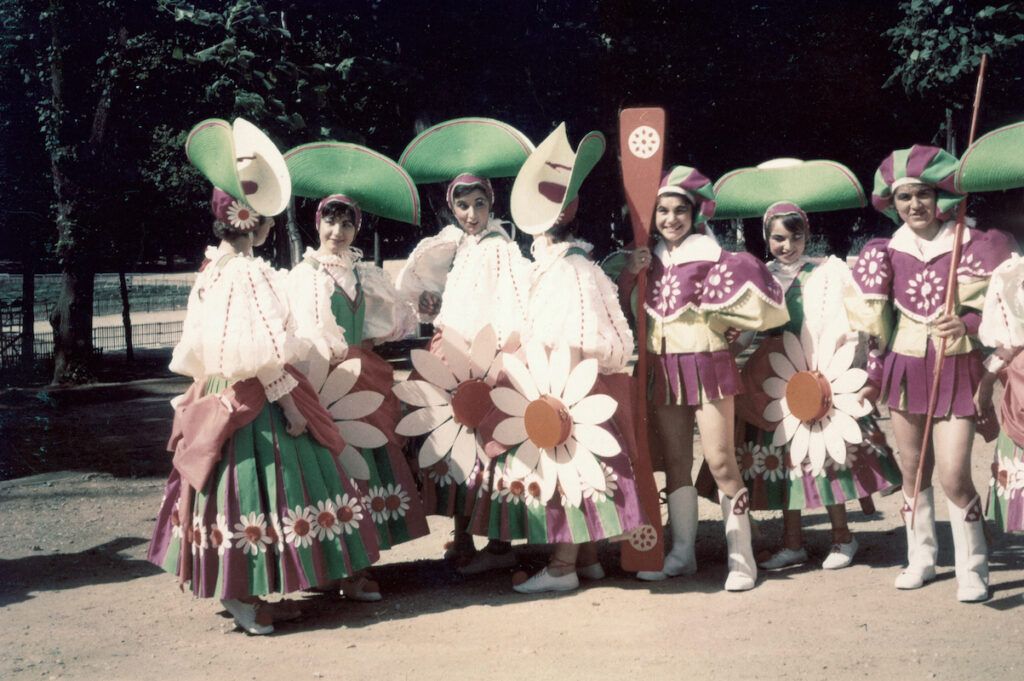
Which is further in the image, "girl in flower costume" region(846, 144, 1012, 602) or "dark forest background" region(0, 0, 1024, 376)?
"dark forest background" region(0, 0, 1024, 376)

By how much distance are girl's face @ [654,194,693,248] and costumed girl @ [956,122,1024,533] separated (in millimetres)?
1157

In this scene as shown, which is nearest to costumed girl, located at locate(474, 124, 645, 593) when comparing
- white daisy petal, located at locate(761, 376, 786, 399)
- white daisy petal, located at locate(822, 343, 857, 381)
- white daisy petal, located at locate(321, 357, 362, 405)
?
white daisy petal, located at locate(321, 357, 362, 405)

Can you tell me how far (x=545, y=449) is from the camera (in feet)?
16.0

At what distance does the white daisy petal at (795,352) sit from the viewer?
517 centimetres

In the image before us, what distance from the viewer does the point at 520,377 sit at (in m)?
4.93

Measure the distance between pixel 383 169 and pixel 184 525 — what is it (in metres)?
1.90

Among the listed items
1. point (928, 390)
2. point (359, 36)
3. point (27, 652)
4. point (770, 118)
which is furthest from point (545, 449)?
point (770, 118)

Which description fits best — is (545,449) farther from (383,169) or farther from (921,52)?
(921,52)

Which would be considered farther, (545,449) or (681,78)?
(681,78)

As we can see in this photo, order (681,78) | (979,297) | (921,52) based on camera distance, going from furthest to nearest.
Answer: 1. (681,78)
2. (921,52)
3. (979,297)

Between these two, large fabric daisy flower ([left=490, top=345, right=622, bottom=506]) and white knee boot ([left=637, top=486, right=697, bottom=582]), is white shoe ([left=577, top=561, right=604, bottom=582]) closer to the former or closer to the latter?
white knee boot ([left=637, top=486, right=697, bottom=582])

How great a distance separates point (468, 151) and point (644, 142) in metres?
0.88

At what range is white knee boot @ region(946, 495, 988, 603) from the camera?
464 centimetres

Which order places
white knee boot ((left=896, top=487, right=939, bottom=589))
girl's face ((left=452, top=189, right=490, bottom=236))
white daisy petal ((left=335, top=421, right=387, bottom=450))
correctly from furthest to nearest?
girl's face ((left=452, top=189, right=490, bottom=236))
white daisy petal ((left=335, top=421, right=387, bottom=450))
white knee boot ((left=896, top=487, right=939, bottom=589))
